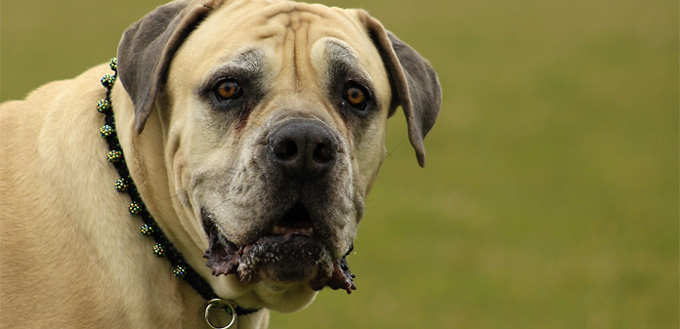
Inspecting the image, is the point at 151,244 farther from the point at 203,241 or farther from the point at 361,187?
the point at 361,187

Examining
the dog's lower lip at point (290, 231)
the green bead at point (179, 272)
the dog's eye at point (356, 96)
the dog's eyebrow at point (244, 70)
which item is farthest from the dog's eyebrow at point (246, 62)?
the green bead at point (179, 272)

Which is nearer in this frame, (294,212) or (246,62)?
(294,212)

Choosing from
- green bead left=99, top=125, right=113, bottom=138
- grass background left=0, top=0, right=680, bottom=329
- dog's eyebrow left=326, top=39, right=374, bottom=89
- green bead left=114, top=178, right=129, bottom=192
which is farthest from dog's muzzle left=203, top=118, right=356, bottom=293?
grass background left=0, top=0, right=680, bottom=329

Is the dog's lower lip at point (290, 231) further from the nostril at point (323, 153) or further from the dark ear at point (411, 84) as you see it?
the dark ear at point (411, 84)

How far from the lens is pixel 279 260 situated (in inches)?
123

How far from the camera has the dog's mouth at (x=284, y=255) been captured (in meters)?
3.13

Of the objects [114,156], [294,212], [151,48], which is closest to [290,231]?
[294,212]

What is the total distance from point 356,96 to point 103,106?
40.1 inches

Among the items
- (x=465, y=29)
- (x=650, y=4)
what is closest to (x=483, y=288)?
(x=465, y=29)

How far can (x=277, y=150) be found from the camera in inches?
122

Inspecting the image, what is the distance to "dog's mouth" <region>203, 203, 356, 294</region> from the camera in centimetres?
313

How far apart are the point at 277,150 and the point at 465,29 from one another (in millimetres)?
17459

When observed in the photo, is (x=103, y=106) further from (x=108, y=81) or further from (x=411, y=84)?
(x=411, y=84)

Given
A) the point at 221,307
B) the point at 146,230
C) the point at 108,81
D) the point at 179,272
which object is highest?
the point at 108,81
